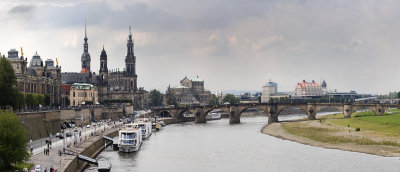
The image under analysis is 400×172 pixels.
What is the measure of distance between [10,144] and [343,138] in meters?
65.3

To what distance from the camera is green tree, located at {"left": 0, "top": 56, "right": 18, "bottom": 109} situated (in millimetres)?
84312

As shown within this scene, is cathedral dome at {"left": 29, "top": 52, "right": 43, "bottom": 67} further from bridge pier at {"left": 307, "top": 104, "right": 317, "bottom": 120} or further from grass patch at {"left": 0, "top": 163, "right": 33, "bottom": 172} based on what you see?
grass patch at {"left": 0, "top": 163, "right": 33, "bottom": 172}

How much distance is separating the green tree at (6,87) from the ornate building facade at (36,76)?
29912 millimetres

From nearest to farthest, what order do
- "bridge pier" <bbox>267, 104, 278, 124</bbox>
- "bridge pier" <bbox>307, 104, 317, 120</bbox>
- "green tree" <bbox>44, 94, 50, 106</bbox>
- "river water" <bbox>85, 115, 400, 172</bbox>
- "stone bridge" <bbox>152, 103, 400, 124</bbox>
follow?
"river water" <bbox>85, 115, 400, 172</bbox> → "green tree" <bbox>44, 94, 50, 106</bbox> → "stone bridge" <bbox>152, 103, 400, 124</bbox> → "bridge pier" <bbox>307, 104, 317, 120</bbox> → "bridge pier" <bbox>267, 104, 278, 124</bbox>

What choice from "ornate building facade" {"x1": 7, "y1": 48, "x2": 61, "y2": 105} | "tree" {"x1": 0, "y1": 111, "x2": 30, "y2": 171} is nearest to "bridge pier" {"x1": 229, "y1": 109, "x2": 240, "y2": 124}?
"ornate building facade" {"x1": 7, "y1": 48, "x2": 61, "y2": 105}

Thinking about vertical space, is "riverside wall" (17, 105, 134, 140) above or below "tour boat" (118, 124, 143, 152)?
A: above

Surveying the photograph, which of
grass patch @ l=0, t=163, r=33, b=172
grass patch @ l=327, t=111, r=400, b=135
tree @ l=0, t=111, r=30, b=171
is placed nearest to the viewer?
tree @ l=0, t=111, r=30, b=171

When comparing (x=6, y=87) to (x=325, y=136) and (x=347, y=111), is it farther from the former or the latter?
(x=347, y=111)

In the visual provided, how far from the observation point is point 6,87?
278ft

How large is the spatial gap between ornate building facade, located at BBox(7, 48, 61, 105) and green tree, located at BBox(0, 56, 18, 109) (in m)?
29.9

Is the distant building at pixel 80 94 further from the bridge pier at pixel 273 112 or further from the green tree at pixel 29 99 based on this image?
the bridge pier at pixel 273 112

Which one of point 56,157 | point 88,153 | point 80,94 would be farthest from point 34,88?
point 56,157

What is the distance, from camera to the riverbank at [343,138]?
8744 cm

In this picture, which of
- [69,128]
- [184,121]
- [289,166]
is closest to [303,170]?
[289,166]
